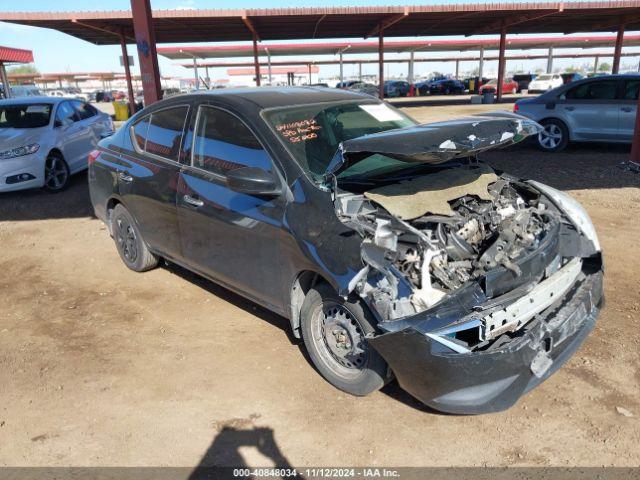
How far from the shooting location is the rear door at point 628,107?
9938mm

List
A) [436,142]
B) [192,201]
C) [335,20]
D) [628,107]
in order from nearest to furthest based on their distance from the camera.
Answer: [436,142]
[192,201]
[628,107]
[335,20]

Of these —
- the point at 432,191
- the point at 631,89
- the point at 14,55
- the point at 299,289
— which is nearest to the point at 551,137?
the point at 631,89

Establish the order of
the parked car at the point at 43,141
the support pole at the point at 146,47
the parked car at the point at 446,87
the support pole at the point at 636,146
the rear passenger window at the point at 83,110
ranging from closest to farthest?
the support pole at the point at 146,47 < the parked car at the point at 43,141 < the support pole at the point at 636,146 < the rear passenger window at the point at 83,110 < the parked car at the point at 446,87

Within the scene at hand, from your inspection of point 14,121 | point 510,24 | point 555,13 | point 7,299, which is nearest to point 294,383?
point 7,299

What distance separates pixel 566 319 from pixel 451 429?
35.6 inches

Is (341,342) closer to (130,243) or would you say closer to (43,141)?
(130,243)

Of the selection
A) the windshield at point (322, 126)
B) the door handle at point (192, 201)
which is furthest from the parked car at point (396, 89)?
the door handle at point (192, 201)

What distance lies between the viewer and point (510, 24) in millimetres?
25344

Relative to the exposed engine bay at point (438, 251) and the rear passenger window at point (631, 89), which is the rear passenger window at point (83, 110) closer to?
the exposed engine bay at point (438, 251)

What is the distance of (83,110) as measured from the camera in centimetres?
1041

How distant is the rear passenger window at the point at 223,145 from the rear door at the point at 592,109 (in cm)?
896

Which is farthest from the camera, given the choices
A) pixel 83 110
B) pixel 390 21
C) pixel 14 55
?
pixel 14 55

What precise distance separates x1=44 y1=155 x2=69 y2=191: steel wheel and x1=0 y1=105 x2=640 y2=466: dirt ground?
4.07 m

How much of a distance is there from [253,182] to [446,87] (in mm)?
43705
